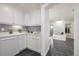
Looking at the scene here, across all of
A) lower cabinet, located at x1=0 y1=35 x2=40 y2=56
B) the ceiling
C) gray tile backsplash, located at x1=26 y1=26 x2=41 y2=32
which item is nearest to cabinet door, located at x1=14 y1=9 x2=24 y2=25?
gray tile backsplash, located at x1=26 y1=26 x2=41 y2=32

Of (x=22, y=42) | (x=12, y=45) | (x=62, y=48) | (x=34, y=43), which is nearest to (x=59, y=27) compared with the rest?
(x=62, y=48)

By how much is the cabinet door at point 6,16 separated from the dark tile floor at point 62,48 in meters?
1.17

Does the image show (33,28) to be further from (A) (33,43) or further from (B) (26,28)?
(A) (33,43)

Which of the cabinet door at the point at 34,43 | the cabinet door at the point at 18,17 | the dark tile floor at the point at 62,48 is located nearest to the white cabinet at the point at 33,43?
the cabinet door at the point at 34,43

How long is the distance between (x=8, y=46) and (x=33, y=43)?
1.85 ft

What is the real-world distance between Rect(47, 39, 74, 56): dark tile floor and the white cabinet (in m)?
0.31

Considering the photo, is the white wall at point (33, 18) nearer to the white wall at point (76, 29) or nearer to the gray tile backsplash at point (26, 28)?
the gray tile backsplash at point (26, 28)

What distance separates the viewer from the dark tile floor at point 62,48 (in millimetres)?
1296

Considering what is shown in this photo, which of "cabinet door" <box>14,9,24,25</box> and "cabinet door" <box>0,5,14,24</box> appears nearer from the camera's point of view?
"cabinet door" <box>0,5,14,24</box>

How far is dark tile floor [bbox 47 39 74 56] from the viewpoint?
4.25ft

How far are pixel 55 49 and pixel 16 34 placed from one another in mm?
1011

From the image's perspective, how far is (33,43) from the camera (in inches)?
63.6

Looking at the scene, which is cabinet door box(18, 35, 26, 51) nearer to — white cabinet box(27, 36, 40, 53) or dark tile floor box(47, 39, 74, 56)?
white cabinet box(27, 36, 40, 53)

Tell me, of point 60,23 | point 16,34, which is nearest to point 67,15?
point 60,23
